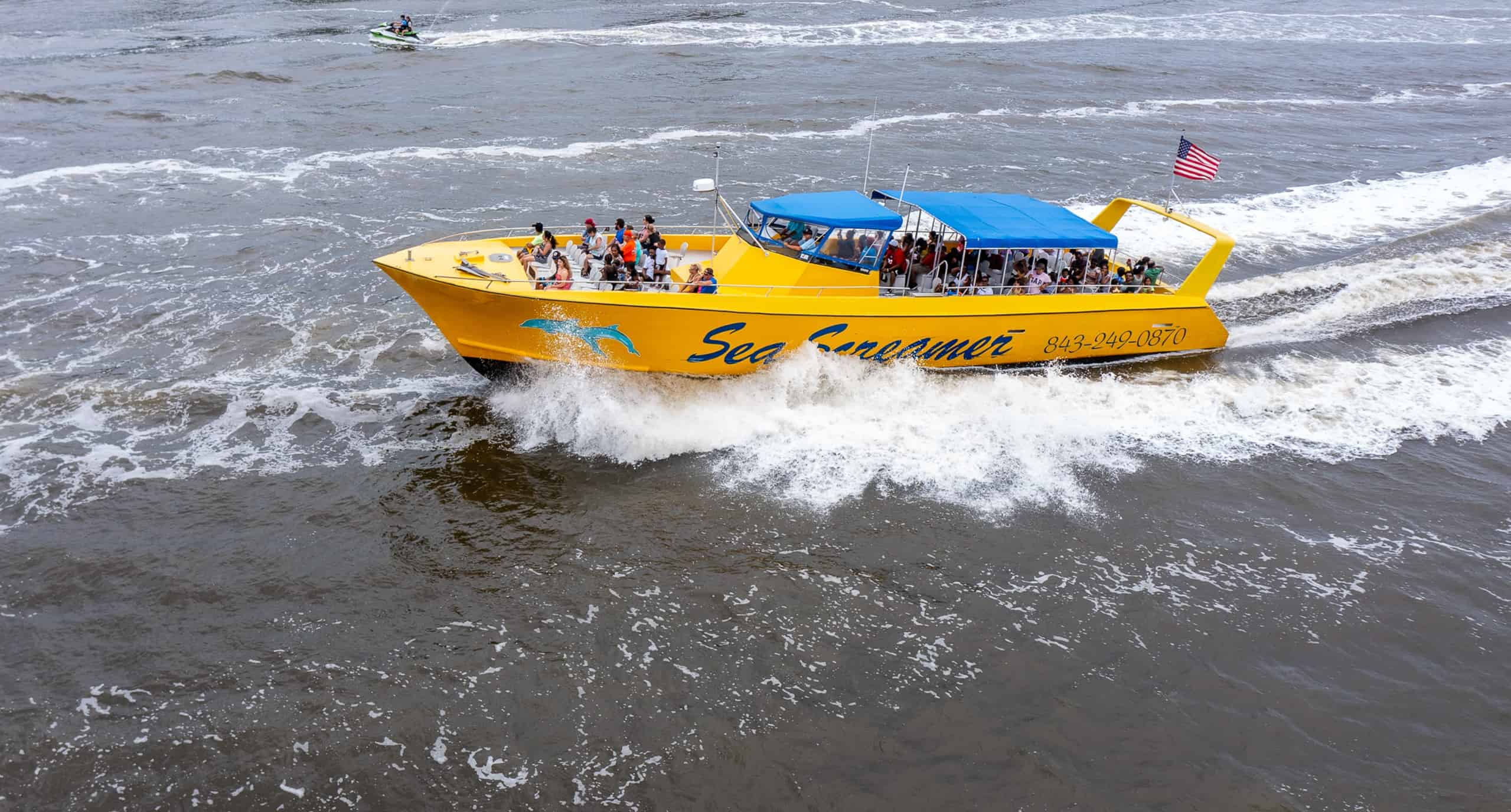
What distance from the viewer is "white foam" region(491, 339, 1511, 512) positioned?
484 inches

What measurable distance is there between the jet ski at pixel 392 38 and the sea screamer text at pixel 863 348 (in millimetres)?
36740

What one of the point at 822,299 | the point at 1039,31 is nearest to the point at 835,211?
the point at 822,299

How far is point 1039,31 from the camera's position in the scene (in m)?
48.2

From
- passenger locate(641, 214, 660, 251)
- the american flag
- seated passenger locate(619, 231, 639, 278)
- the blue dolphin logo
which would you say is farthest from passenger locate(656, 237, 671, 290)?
the american flag

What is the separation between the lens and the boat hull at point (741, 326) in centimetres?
1223

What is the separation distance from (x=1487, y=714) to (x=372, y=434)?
1399cm

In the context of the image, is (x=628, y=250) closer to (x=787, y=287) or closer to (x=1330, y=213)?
(x=787, y=287)

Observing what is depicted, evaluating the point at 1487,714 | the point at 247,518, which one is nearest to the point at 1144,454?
the point at 1487,714

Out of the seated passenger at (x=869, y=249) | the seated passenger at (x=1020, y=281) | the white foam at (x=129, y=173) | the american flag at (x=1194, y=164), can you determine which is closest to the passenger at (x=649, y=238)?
the seated passenger at (x=869, y=249)

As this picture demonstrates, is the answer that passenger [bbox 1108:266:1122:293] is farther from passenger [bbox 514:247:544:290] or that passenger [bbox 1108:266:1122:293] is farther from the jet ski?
the jet ski

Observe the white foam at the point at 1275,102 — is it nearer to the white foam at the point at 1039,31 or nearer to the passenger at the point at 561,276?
the white foam at the point at 1039,31

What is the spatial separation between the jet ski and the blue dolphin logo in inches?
1418

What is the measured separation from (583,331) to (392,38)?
36.7 metres

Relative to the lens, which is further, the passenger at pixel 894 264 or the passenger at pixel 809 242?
the passenger at pixel 894 264
